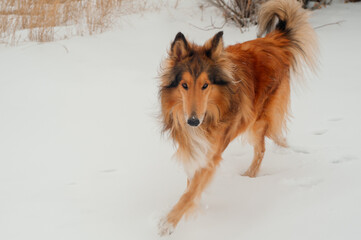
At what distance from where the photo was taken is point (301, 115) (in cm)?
439

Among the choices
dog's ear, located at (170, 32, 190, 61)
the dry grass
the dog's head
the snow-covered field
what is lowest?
the snow-covered field

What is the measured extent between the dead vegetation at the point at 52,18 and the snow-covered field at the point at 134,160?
0.57 metres

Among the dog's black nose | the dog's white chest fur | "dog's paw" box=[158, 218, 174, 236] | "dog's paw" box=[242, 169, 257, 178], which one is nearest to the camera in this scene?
the dog's black nose

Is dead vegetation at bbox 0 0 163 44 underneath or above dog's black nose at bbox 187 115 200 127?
underneath

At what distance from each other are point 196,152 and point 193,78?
1.97 ft

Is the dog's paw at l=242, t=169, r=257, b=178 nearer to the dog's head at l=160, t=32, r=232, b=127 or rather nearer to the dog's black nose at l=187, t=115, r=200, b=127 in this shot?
the dog's head at l=160, t=32, r=232, b=127

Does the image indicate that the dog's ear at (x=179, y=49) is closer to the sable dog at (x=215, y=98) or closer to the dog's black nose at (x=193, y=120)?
the sable dog at (x=215, y=98)

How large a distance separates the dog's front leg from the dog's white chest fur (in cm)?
5

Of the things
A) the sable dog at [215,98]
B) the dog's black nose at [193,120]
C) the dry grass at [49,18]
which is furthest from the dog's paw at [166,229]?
the dry grass at [49,18]

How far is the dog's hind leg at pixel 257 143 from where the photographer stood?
3.40m

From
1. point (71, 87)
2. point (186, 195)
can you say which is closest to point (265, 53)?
point (186, 195)

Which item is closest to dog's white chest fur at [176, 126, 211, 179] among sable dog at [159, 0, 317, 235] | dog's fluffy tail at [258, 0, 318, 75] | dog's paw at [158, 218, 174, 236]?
sable dog at [159, 0, 317, 235]

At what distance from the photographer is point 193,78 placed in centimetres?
252

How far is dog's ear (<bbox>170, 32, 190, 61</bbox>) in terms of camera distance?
2.57 metres
